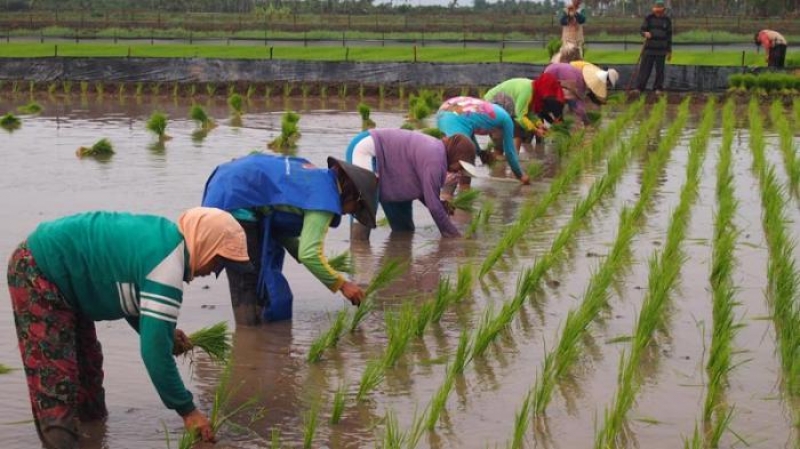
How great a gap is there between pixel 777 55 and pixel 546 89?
417 inches

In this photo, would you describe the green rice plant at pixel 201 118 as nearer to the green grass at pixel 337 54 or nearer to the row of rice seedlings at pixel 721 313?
the row of rice seedlings at pixel 721 313

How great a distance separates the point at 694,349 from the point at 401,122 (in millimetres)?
11459

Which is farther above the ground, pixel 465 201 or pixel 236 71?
pixel 236 71

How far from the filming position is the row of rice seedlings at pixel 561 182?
7602 mm

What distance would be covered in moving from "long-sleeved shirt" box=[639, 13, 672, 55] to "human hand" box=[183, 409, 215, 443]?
1588 cm

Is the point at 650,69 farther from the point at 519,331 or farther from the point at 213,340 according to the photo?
the point at 213,340

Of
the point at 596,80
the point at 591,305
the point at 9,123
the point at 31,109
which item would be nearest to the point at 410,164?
the point at 591,305

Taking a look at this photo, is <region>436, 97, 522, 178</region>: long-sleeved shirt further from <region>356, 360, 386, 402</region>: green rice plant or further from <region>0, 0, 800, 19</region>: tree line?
<region>0, 0, 800, 19</region>: tree line

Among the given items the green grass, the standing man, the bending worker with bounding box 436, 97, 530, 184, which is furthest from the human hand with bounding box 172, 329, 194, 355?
the green grass

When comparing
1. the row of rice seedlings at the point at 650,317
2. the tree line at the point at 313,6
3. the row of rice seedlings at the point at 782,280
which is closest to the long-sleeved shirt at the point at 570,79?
the row of rice seedlings at the point at 782,280

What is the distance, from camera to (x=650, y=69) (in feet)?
65.7

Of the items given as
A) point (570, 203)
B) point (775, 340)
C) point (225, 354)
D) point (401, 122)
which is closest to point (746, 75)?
point (401, 122)

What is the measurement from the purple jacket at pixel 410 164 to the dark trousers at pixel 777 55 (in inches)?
626

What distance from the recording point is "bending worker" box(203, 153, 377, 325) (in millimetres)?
5926
